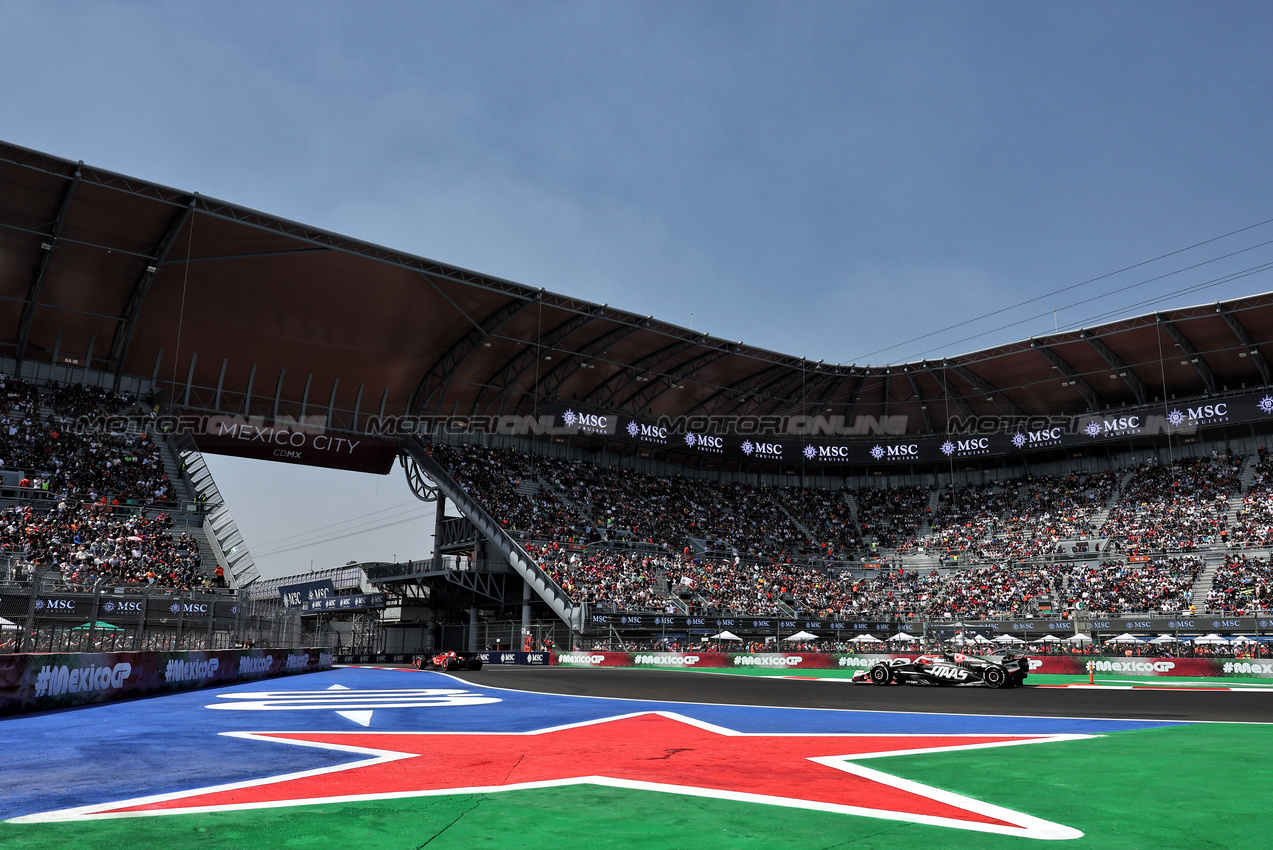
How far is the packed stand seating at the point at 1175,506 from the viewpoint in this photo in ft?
160

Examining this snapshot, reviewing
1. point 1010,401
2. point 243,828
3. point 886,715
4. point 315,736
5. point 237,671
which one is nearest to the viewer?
point 243,828

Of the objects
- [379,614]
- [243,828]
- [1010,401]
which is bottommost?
[243,828]

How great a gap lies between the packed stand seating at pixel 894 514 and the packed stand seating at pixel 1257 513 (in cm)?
1882

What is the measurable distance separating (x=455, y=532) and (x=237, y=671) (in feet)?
94.9

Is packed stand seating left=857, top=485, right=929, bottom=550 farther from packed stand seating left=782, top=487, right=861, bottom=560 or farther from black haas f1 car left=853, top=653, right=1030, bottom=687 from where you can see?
black haas f1 car left=853, top=653, right=1030, bottom=687

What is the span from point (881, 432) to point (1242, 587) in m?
25.3

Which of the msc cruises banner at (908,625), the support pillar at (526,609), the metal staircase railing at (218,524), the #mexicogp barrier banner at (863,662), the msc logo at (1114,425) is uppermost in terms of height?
the msc logo at (1114,425)

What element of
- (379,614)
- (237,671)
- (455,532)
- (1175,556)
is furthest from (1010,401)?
(237,671)

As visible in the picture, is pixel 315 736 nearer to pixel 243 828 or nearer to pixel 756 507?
pixel 243 828

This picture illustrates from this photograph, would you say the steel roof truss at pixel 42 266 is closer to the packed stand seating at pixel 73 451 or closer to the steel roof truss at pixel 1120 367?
the packed stand seating at pixel 73 451

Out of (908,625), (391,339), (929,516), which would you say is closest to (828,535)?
(929,516)

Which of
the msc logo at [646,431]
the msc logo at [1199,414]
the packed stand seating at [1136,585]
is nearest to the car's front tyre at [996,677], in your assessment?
the packed stand seating at [1136,585]

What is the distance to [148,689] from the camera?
18.2 m

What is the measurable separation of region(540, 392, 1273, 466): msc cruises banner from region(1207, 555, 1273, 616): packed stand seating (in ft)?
32.1
